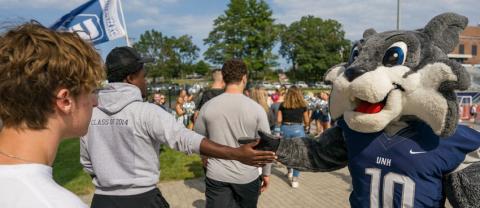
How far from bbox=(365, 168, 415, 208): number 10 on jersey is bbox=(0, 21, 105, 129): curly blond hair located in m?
1.77

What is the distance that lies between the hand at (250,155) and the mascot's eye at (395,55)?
866 millimetres

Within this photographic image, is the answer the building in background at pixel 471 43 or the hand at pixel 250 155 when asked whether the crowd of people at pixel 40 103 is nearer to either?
the hand at pixel 250 155

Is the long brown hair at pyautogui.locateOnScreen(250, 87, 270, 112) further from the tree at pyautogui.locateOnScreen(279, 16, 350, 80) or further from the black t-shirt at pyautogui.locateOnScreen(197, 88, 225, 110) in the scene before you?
the tree at pyautogui.locateOnScreen(279, 16, 350, 80)

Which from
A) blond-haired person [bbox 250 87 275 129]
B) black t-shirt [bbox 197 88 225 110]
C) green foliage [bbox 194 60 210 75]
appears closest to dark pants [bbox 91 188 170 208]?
black t-shirt [bbox 197 88 225 110]

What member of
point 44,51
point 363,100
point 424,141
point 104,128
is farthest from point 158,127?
point 424,141

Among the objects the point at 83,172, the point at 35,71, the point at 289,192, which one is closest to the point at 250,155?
the point at 35,71

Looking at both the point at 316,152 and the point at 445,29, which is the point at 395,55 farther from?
the point at 316,152

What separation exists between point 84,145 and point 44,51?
1.79m

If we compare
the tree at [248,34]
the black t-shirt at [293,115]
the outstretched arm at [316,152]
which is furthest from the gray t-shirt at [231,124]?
the tree at [248,34]

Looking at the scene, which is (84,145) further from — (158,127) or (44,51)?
(44,51)

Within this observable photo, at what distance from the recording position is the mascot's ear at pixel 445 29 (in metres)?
2.40

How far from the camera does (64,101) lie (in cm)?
125

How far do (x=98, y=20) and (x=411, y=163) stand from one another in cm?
799

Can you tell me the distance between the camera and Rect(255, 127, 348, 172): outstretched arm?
2.73 meters
